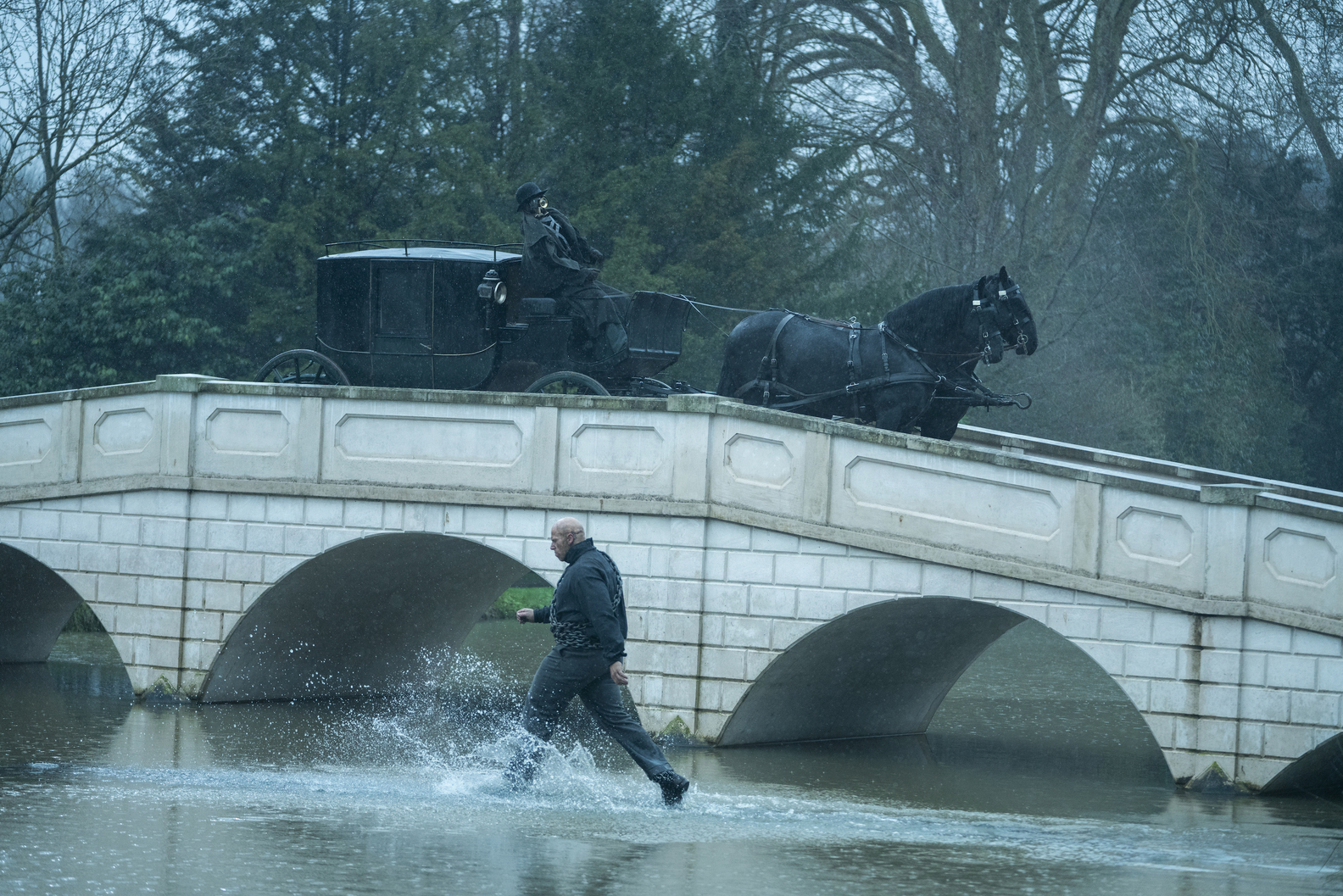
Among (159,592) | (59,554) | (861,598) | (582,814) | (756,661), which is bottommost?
(582,814)

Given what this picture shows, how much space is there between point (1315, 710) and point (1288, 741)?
0.91ft

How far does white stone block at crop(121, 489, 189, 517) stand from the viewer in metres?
14.2

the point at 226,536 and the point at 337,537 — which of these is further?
the point at 226,536

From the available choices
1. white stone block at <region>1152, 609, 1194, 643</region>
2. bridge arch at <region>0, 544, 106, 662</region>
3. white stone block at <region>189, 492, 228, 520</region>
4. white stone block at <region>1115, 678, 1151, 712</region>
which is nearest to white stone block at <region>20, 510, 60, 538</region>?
white stone block at <region>189, 492, 228, 520</region>

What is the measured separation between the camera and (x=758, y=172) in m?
28.2

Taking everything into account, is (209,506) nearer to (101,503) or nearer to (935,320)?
(101,503)

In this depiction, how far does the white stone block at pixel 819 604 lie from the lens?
1225 cm

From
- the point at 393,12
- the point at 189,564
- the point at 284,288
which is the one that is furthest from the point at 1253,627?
the point at 393,12

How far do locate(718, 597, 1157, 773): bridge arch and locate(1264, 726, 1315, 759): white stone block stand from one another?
1.20 metres

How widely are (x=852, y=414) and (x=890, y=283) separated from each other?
1418 centimetres

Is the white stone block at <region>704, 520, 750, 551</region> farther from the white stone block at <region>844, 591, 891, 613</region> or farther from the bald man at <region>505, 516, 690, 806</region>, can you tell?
the bald man at <region>505, 516, 690, 806</region>

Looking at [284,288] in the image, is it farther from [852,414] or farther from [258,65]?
[852,414]

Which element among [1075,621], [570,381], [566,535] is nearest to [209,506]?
[570,381]

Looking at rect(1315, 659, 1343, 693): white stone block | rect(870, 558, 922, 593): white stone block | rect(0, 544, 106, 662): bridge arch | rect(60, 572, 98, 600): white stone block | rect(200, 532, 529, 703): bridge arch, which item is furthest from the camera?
rect(0, 544, 106, 662): bridge arch
